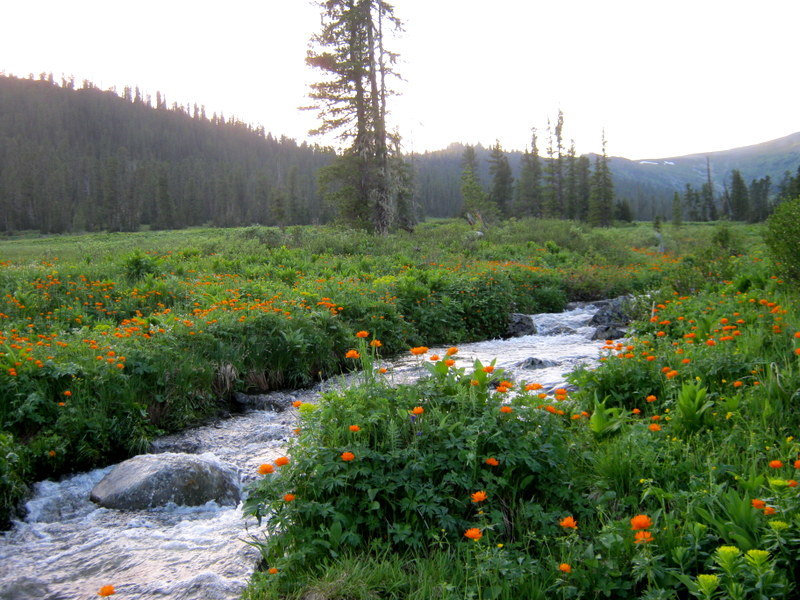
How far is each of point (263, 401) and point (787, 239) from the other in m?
7.07

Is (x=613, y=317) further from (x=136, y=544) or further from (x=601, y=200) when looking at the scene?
(x=601, y=200)

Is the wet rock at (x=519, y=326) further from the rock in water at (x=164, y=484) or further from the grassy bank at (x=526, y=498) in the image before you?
the rock in water at (x=164, y=484)

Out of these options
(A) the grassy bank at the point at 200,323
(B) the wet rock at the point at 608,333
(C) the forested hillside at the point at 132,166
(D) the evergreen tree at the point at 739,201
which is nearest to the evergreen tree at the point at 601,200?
(D) the evergreen tree at the point at 739,201

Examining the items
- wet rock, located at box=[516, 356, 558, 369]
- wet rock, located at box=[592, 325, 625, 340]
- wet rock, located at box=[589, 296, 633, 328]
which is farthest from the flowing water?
wet rock, located at box=[589, 296, 633, 328]

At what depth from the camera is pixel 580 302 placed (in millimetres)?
14211

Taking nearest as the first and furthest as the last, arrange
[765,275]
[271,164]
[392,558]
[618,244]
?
1. [392,558]
2. [765,275]
3. [618,244]
4. [271,164]

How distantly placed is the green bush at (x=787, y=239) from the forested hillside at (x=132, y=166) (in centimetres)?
1919

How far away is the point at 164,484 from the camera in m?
4.29

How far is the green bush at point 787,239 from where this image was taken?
21.1 feet

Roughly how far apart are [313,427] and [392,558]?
93 centimetres

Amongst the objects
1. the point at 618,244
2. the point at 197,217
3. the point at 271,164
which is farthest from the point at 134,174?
the point at 618,244

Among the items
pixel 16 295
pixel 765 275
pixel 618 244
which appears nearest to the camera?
pixel 765 275

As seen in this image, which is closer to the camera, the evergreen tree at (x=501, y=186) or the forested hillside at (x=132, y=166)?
the evergreen tree at (x=501, y=186)

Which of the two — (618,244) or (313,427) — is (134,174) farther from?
(313,427)
